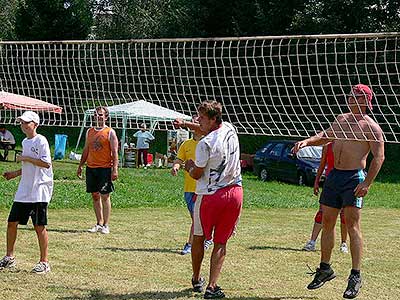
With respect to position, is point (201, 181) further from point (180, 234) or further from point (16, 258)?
point (180, 234)

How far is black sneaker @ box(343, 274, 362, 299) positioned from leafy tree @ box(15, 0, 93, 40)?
3466 centimetres

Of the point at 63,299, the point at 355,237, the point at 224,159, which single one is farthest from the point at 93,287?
the point at 355,237

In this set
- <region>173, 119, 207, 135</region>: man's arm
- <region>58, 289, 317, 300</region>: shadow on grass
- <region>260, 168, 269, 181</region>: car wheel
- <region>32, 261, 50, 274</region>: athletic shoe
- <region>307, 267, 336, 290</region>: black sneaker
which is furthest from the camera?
<region>260, 168, 269, 181</region>: car wheel

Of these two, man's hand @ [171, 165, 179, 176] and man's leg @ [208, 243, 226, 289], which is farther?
man's hand @ [171, 165, 179, 176]

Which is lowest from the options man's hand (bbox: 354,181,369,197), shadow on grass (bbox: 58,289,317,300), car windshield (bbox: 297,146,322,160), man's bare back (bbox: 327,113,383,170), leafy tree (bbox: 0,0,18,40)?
shadow on grass (bbox: 58,289,317,300)

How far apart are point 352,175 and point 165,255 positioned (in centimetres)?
329

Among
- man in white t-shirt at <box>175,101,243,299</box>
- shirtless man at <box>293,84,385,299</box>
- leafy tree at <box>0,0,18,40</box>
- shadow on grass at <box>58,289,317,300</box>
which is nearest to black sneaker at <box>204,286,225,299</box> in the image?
man in white t-shirt at <box>175,101,243,299</box>

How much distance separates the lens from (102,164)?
12141 mm

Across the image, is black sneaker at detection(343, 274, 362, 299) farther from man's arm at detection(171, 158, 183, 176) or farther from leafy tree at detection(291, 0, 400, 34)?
leafy tree at detection(291, 0, 400, 34)

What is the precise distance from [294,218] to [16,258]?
7.24m

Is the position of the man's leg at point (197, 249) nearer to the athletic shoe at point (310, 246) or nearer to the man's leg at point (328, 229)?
the man's leg at point (328, 229)

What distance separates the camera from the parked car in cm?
2485

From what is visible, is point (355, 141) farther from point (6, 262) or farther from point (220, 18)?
point (220, 18)

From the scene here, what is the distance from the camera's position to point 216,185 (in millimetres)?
8047
